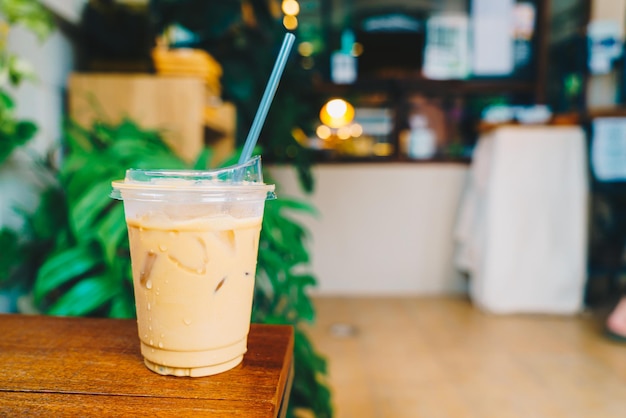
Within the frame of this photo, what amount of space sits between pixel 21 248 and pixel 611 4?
3.99 metres

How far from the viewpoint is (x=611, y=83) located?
3.60 meters

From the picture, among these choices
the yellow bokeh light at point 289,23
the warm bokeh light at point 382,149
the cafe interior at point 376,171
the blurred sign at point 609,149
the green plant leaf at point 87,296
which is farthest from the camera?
the warm bokeh light at point 382,149

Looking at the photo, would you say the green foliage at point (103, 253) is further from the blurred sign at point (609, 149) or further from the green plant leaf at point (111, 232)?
the blurred sign at point (609, 149)

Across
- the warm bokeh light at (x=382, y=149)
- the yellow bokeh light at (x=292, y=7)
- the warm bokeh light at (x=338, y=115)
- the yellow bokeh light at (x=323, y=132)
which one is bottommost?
the warm bokeh light at (x=382, y=149)

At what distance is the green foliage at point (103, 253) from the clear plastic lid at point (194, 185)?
1.78 ft

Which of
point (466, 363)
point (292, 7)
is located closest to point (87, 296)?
point (466, 363)

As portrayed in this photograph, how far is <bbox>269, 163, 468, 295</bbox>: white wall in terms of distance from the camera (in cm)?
373

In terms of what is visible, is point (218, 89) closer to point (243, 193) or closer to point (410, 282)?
point (243, 193)

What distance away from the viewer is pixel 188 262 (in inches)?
21.4

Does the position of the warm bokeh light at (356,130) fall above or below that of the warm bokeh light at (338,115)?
below

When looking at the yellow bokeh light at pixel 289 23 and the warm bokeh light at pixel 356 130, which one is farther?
the warm bokeh light at pixel 356 130

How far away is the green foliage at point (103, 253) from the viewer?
106cm

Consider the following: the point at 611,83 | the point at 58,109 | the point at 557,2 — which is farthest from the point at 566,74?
the point at 58,109

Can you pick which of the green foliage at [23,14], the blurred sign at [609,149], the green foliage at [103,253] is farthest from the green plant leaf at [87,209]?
the blurred sign at [609,149]
